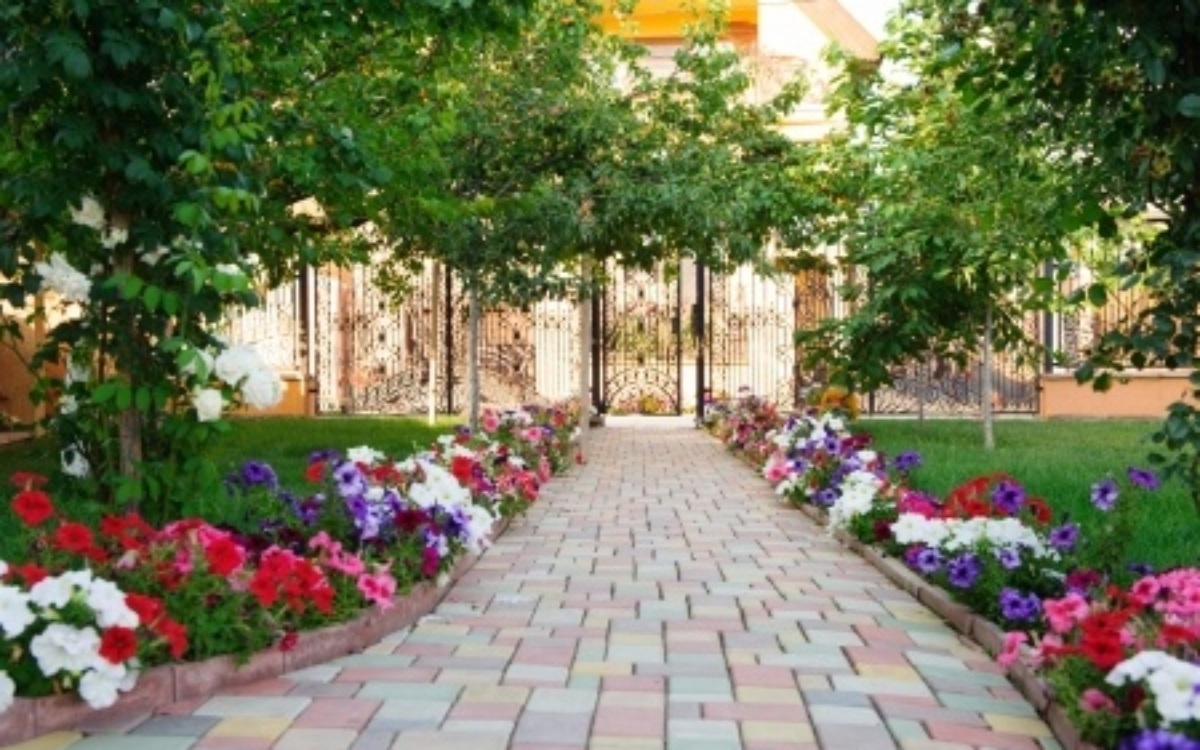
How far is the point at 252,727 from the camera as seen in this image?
3854 millimetres

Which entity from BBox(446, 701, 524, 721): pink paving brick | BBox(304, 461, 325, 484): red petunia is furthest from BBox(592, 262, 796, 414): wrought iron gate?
BBox(446, 701, 524, 721): pink paving brick

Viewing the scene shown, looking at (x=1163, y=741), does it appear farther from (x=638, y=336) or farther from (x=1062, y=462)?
(x=638, y=336)

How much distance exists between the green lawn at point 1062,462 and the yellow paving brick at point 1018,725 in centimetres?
137

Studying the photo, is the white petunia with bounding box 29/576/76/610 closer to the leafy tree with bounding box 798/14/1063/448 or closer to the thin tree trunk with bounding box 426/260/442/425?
the leafy tree with bounding box 798/14/1063/448

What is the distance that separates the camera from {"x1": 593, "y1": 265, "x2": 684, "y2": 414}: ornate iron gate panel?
20.3 meters

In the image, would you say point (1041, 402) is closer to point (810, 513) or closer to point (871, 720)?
point (810, 513)

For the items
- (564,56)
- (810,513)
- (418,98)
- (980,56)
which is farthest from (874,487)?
(564,56)

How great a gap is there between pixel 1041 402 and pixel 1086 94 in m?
16.3

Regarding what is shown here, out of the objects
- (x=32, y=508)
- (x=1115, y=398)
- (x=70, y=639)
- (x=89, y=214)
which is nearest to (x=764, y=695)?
(x=70, y=639)

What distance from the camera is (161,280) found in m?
5.21

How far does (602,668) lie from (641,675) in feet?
0.54

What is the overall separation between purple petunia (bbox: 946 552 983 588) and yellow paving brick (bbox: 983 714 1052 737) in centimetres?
131

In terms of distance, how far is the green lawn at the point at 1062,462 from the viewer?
23.1 ft

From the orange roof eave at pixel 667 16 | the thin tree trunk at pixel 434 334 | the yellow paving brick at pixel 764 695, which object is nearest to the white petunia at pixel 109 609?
the yellow paving brick at pixel 764 695
